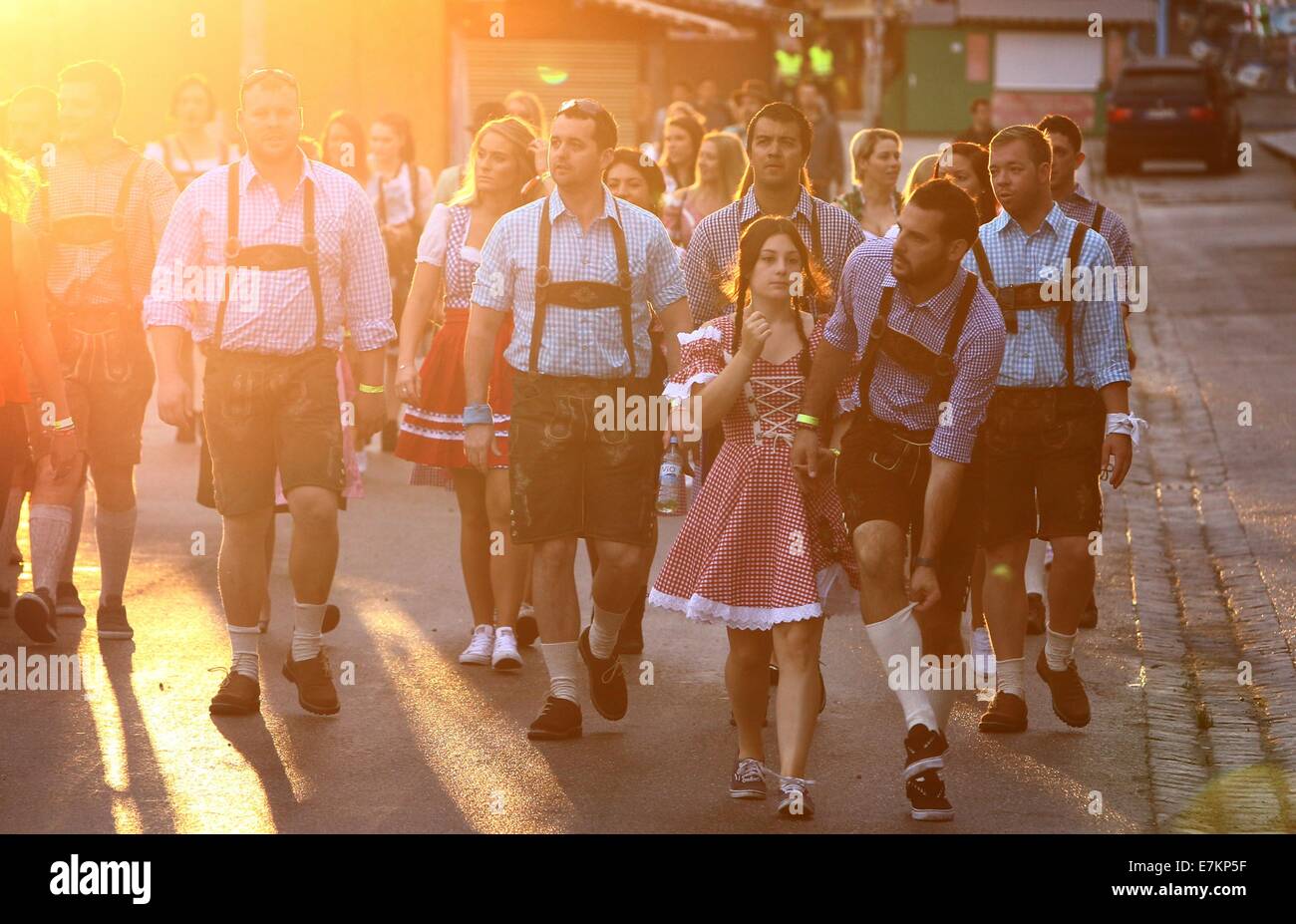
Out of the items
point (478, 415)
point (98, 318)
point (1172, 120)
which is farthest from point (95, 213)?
point (1172, 120)

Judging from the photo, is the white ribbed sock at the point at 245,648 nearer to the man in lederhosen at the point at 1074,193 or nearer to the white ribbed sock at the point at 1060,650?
the white ribbed sock at the point at 1060,650

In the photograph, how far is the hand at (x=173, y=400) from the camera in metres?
6.91

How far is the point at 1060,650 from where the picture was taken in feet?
22.9

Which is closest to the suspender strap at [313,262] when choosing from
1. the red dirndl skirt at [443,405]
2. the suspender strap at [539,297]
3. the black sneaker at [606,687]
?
the suspender strap at [539,297]

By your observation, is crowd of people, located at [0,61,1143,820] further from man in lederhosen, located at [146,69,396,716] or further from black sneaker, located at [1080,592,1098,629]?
black sneaker, located at [1080,592,1098,629]

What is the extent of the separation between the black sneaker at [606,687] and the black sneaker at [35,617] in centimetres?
222

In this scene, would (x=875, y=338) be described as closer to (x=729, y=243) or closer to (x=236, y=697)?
(x=729, y=243)

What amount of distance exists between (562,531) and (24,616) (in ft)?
7.52

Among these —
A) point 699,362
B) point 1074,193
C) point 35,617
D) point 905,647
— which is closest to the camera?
point 905,647

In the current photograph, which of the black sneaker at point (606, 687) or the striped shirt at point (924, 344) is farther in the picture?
the black sneaker at point (606, 687)

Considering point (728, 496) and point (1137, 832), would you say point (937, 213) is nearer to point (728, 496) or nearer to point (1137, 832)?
point (728, 496)

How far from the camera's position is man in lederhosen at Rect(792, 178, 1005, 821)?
5871 mm

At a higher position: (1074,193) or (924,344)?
(1074,193)

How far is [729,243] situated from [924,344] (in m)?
1.66
